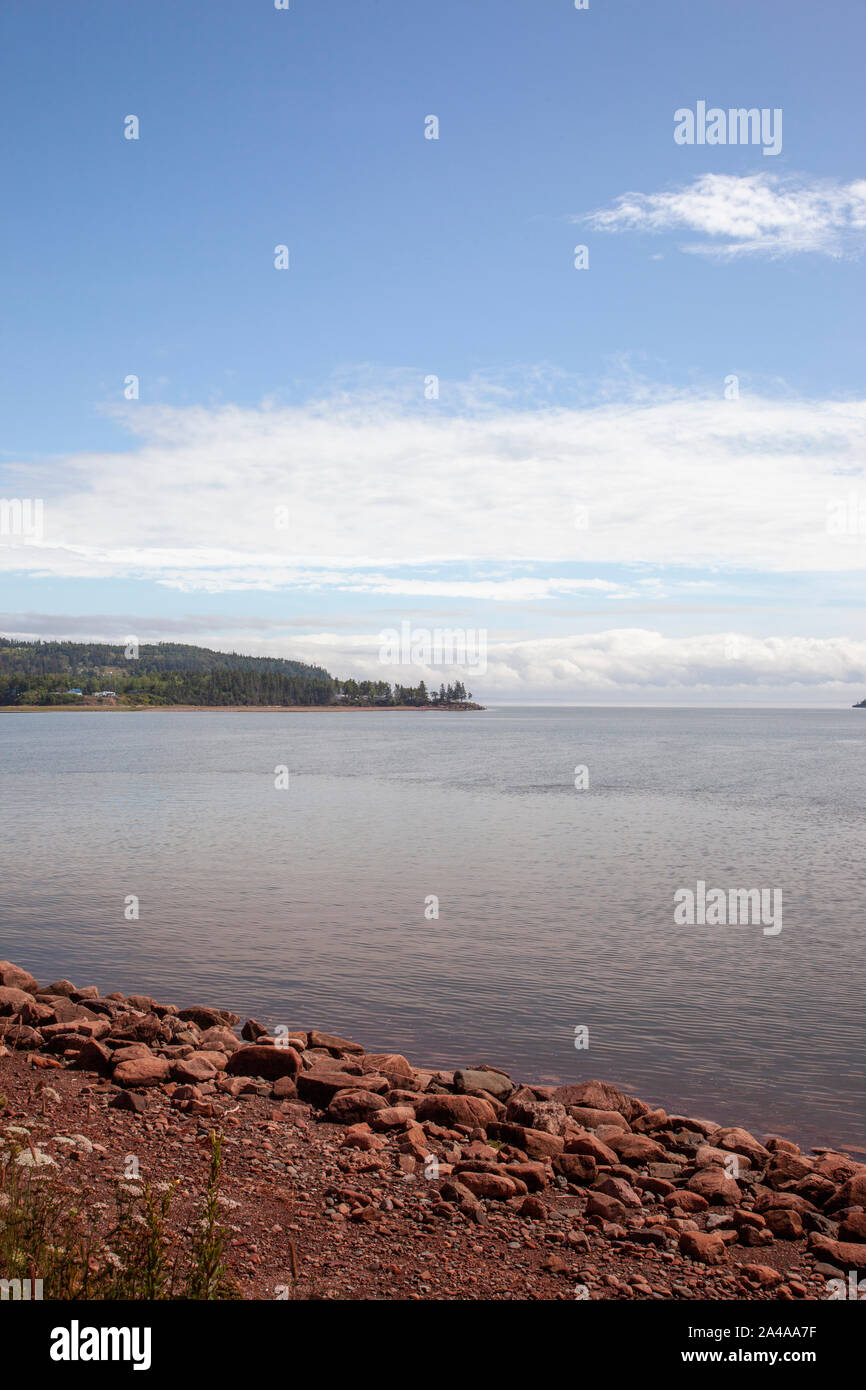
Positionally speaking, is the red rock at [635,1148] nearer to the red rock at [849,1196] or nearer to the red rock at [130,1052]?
the red rock at [849,1196]

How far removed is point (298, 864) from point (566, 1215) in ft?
87.1

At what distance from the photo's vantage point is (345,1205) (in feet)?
32.1

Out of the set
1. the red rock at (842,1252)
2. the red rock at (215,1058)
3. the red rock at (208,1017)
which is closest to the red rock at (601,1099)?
the red rock at (842,1252)

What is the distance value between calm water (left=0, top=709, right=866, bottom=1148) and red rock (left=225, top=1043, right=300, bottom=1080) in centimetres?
307

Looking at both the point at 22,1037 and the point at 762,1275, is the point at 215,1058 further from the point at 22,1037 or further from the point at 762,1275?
the point at 762,1275

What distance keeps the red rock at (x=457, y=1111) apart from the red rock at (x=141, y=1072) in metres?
3.50

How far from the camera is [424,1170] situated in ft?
35.7

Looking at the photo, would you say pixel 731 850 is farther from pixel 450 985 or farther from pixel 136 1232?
pixel 136 1232

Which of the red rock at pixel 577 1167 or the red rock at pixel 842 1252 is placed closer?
the red rock at pixel 842 1252

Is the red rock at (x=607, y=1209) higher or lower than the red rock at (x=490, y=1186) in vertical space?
lower

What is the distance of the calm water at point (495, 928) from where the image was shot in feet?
55.1

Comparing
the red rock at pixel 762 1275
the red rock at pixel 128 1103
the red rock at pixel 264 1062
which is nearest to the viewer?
the red rock at pixel 762 1275

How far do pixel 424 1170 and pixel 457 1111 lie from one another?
178 cm

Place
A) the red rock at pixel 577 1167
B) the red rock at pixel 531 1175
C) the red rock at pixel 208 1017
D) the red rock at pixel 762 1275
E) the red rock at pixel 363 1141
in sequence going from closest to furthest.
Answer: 1. the red rock at pixel 762 1275
2. the red rock at pixel 531 1175
3. the red rock at pixel 577 1167
4. the red rock at pixel 363 1141
5. the red rock at pixel 208 1017
